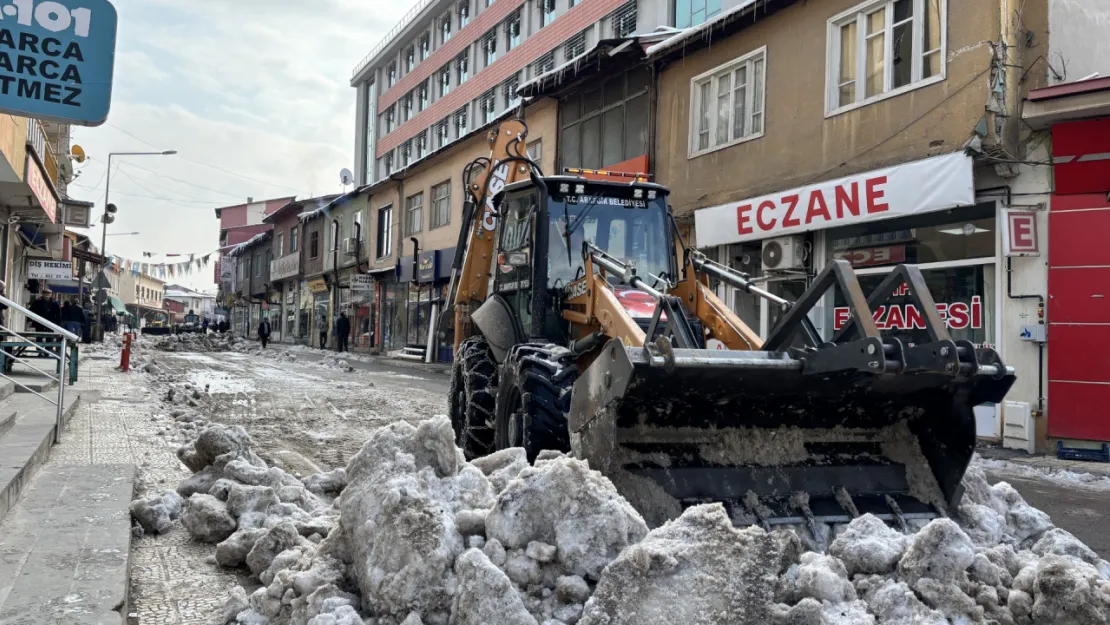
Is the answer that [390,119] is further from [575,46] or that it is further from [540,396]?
[540,396]

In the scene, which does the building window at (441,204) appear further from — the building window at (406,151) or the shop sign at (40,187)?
the building window at (406,151)

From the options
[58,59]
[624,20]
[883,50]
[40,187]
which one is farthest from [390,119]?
[58,59]

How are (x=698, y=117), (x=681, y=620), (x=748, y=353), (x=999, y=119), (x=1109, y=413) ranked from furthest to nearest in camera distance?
(x=698, y=117)
(x=999, y=119)
(x=1109, y=413)
(x=748, y=353)
(x=681, y=620)

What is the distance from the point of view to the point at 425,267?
1151 inches

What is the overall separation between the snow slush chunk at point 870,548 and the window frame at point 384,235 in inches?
1224

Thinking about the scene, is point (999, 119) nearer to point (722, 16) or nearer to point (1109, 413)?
point (1109, 413)

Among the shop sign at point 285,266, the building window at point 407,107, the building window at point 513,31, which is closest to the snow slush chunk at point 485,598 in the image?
the building window at point 513,31

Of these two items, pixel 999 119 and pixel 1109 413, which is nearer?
pixel 1109 413

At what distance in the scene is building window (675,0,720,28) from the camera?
22484 millimetres

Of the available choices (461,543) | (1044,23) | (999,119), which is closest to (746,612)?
(461,543)

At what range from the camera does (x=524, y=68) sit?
104ft

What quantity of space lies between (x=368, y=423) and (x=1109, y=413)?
29.9 ft

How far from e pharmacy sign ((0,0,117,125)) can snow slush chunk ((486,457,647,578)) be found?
6.26 meters

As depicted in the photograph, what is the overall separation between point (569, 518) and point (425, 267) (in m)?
26.3
